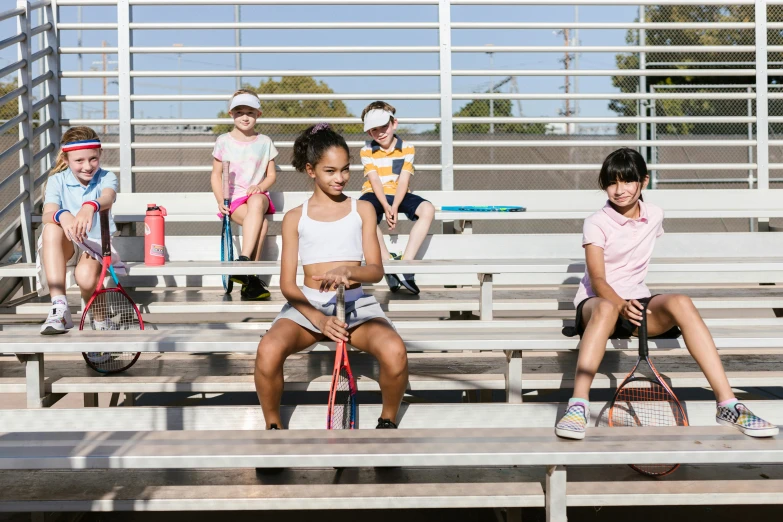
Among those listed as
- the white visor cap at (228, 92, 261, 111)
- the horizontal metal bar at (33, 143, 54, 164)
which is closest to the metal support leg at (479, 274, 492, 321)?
the white visor cap at (228, 92, 261, 111)

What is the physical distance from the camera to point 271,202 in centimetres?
594

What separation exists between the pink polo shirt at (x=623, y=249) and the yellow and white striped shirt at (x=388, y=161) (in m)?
2.13

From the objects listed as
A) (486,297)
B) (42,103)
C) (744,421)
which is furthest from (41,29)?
(744,421)

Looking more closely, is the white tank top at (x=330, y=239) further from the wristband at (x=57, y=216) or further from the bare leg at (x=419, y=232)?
the bare leg at (x=419, y=232)

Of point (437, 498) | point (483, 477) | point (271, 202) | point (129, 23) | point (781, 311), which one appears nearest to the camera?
point (437, 498)

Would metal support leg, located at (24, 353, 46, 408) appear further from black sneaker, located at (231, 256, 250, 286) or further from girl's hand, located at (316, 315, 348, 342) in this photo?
black sneaker, located at (231, 256, 250, 286)

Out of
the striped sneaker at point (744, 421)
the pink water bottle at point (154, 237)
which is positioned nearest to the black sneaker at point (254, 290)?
the pink water bottle at point (154, 237)

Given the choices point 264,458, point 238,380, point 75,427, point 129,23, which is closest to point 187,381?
point 238,380

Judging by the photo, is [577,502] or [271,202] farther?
[271,202]

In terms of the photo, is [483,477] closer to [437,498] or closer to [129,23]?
[437,498]

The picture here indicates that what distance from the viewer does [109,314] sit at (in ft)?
14.4

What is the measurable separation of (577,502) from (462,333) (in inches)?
45.1

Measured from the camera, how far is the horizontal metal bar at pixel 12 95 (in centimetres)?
585

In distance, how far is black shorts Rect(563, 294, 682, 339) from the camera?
3707 millimetres
